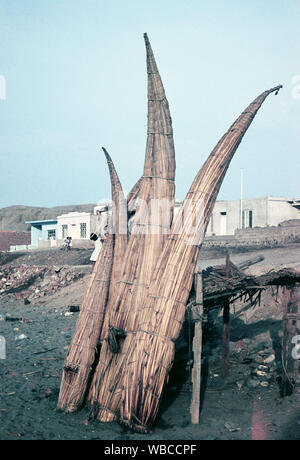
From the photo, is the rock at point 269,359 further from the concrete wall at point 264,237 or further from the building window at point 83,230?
the building window at point 83,230

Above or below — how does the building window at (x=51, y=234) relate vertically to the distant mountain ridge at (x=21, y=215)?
below

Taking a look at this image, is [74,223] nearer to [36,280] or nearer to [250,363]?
[36,280]

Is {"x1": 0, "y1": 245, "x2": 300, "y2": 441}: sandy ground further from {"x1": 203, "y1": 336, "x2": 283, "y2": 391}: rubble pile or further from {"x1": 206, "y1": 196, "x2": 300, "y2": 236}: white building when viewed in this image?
{"x1": 206, "y1": 196, "x2": 300, "y2": 236}: white building

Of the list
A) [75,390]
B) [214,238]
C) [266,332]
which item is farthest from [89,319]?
[214,238]

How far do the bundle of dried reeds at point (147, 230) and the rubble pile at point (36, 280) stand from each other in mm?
13768

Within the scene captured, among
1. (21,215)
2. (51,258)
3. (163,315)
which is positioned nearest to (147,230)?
(163,315)

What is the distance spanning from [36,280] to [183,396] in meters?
16.0

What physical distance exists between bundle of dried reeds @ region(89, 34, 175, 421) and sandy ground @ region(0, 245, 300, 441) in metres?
0.74

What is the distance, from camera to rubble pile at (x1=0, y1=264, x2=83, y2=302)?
67.2ft

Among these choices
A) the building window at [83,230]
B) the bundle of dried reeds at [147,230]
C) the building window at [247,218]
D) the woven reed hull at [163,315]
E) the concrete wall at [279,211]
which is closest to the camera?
the woven reed hull at [163,315]

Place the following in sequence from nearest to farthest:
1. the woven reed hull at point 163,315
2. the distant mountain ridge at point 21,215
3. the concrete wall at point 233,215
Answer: the woven reed hull at point 163,315, the concrete wall at point 233,215, the distant mountain ridge at point 21,215

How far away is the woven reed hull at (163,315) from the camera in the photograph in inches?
219

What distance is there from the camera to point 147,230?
6.36 meters

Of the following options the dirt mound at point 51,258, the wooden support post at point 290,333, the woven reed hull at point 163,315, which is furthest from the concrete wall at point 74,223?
the woven reed hull at point 163,315
